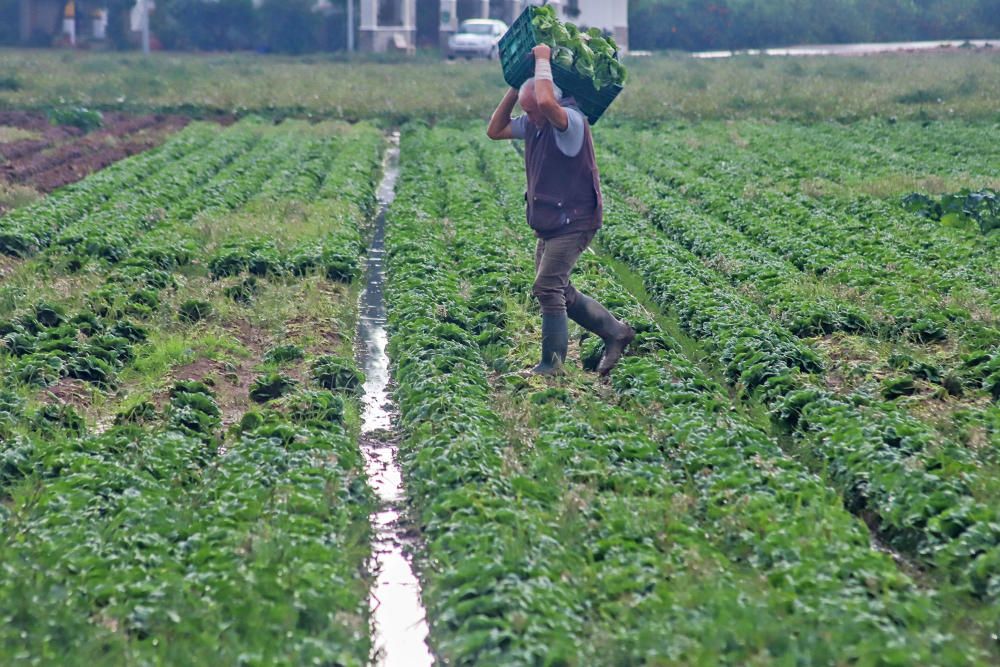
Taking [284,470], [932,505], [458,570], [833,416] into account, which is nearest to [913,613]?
[932,505]

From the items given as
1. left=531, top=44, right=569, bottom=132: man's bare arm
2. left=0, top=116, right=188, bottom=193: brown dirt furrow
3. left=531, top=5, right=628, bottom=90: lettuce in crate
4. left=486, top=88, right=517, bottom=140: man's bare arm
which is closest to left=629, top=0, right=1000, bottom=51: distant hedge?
left=0, top=116, right=188, bottom=193: brown dirt furrow

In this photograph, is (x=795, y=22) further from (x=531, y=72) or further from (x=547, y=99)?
(x=547, y=99)

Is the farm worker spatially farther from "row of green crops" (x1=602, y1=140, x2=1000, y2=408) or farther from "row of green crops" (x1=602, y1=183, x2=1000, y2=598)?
"row of green crops" (x1=602, y1=140, x2=1000, y2=408)

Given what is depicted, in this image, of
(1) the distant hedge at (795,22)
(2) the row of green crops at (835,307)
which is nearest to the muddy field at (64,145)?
(2) the row of green crops at (835,307)

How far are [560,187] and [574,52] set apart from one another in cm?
82

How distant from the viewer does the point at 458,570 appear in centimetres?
512

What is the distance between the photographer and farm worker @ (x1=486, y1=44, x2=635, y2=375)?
7.41 m

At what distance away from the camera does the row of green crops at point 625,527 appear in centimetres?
453

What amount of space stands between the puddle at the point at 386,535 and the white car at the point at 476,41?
1487 inches

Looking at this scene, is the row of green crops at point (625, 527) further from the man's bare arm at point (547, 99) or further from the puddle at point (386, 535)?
the man's bare arm at point (547, 99)

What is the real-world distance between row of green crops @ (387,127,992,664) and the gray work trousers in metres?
0.51

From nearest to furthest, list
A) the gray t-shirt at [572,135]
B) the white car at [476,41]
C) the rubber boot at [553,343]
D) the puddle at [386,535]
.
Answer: the puddle at [386,535]
the gray t-shirt at [572,135]
the rubber boot at [553,343]
the white car at [476,41]

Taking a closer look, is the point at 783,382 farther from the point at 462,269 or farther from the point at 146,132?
the point at 146,132

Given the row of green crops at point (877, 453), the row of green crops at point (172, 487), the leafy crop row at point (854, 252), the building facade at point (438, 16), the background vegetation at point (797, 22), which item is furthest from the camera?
the background vegetation at point (797, 22)
